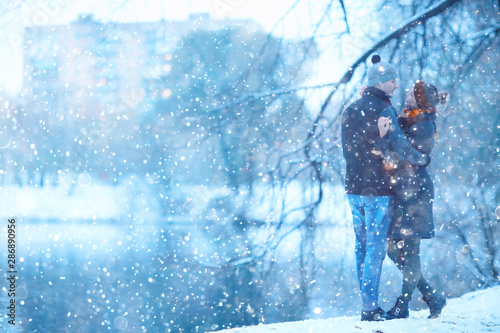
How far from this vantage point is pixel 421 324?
272 cm

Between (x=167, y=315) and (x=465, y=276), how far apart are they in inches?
174

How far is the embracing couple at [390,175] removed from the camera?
9.00 ft

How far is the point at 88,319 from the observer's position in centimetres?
562

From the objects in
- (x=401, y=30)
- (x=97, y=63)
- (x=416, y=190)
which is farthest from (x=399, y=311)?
(x=97, y=63)

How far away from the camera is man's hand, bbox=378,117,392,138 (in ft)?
8.87

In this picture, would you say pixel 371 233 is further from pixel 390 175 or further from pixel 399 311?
pixel 399 311

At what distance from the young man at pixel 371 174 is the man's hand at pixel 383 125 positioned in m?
0.04

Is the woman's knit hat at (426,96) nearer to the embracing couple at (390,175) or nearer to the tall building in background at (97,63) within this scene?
the embracing couple at (390,175)

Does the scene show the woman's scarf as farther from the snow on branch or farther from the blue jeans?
the snow on branch

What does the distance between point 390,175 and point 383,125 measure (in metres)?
0.33

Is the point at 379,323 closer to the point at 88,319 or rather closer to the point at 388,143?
the point at 388,143

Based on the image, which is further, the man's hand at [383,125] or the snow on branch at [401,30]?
the snow on branch at [401,30]

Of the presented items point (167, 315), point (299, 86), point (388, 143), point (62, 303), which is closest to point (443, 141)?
point (299, 86)

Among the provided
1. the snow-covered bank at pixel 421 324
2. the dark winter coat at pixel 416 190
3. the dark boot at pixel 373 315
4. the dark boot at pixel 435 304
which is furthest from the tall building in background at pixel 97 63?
the dark boot at pixel 435 304
